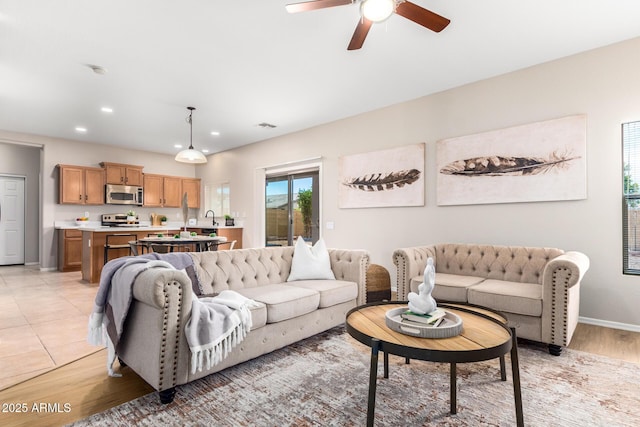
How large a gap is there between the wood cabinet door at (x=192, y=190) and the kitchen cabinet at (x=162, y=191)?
0.42ft

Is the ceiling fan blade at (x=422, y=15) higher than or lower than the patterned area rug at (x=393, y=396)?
higher

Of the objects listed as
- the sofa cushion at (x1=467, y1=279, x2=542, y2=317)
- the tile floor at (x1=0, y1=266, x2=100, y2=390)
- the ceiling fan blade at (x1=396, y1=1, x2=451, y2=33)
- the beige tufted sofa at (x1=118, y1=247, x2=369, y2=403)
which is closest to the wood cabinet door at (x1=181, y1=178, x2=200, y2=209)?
the tile floor at (x1=0, y1=266, x2=100, y2=390)

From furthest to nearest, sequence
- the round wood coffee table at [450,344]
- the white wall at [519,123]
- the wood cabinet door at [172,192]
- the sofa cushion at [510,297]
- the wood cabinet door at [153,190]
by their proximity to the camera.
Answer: the wood cabinet door at [172,192]
the wood cabinet door at [153,190]
the white wall at [519,123]
the sofa cushion at [510,297]
the round wood coffee table at [450,344]

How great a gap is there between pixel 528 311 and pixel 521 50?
2554mm

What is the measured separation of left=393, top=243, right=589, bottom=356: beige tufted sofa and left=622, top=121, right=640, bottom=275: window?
630 mm

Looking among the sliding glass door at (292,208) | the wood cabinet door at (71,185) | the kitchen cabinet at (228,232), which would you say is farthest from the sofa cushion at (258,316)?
the wood cabinet door at (71,185)

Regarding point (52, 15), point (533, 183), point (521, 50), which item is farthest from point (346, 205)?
point (52, 15)

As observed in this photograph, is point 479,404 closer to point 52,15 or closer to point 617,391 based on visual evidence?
point 617,391

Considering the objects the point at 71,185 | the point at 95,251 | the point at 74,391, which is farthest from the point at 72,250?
the point at 74,391

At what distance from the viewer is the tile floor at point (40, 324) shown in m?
2.54

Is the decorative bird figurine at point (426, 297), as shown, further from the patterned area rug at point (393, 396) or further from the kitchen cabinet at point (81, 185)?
the kitchen cabinet at point (81, 185)

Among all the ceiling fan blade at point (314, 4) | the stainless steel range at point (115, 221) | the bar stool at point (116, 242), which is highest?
the ceiling fan blade at point (314, 4)

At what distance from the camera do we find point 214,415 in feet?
6.12

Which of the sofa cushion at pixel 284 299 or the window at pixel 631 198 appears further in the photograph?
the window at pixel 631 198
